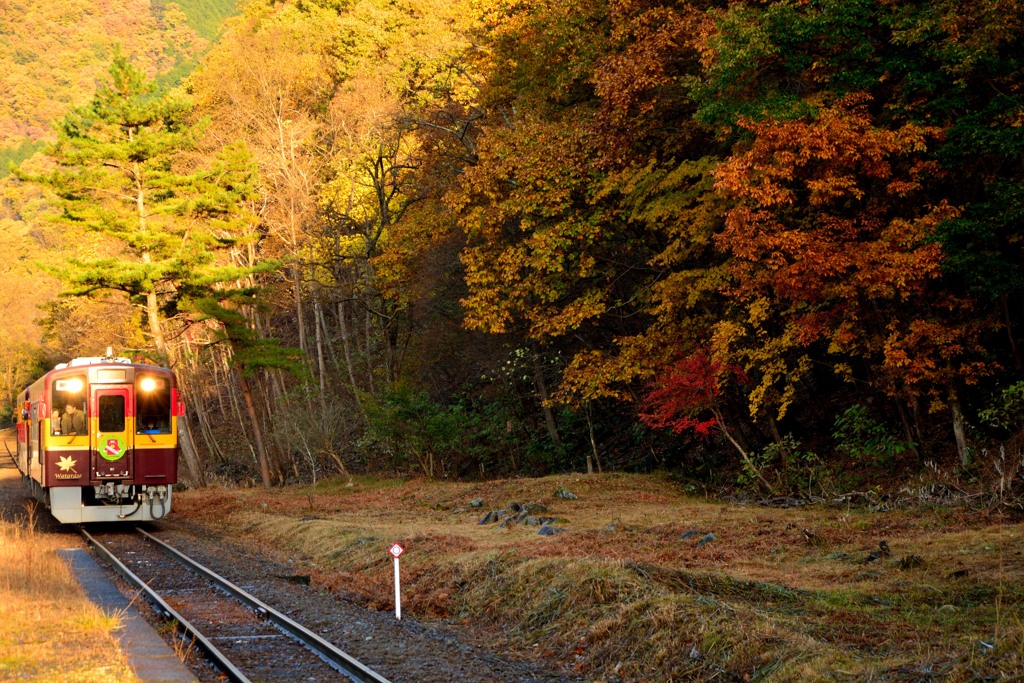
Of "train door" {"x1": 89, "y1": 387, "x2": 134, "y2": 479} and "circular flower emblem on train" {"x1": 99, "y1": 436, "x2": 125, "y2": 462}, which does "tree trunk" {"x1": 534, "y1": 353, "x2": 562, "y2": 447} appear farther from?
"circular flower emblem on train" {"x1": 99, "y1": 436, "x2": 125, "y2": 462}

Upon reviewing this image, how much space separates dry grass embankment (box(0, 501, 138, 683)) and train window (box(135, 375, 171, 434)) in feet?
22.8

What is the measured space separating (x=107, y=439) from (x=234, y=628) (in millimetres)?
11422

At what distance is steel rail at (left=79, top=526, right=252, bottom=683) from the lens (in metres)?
9.54

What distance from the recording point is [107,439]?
21.8 m

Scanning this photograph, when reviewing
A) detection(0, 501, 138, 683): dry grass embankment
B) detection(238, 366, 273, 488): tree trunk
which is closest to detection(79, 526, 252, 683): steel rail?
detection(0, 501, 138, 683): dry grass embankment

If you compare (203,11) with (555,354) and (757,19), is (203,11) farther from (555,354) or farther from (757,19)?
(757,19)

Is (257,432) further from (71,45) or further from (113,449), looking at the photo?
(71,45)

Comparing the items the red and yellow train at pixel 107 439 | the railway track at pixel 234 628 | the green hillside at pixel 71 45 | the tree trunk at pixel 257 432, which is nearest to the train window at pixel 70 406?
the red and yellow train at pixel 107 439

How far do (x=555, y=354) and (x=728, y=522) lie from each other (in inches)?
607

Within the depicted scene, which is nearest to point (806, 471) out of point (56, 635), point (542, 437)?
point (542, 437)

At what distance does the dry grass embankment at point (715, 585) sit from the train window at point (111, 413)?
4.49m

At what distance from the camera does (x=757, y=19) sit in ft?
60.7

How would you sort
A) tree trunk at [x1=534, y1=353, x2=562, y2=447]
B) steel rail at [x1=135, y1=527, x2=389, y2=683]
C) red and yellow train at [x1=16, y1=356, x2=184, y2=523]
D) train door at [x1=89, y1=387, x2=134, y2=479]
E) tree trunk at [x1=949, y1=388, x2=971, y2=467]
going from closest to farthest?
1. steel rail at [x1=135, y1=527, x2=389, y2=683]
2. tree trunk at [x1=949, y1=388, x2=971, y2=467]
3. red and yellow train at [x1=16, y1=356, x2=184, y2=523]
4. train door at [x1=89, y1=387, x2=134, y2=479]
5. tree trunk at [x1=534, y1=353, x2=562, y2=447]

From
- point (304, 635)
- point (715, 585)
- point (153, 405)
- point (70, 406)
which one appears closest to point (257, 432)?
point (153, 405)
